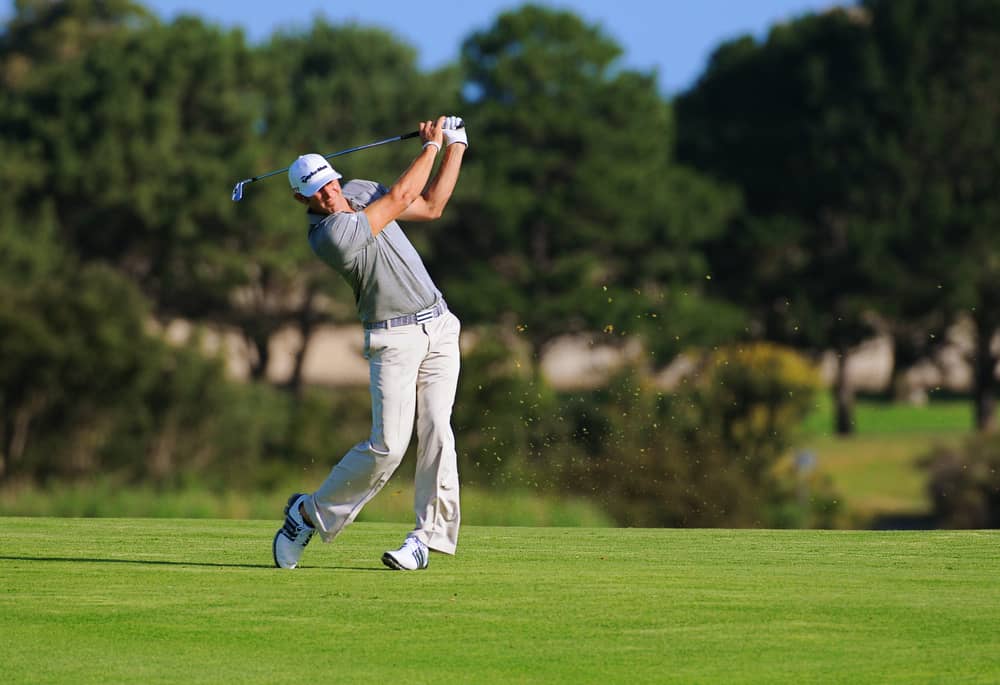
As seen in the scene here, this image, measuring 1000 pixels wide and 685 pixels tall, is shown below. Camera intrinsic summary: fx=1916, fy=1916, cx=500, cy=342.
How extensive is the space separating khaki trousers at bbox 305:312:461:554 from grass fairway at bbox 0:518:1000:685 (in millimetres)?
256

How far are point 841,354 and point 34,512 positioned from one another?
3950 centimetres

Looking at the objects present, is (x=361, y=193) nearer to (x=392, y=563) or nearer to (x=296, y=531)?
(x=296, y=531)

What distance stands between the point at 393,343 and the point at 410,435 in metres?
0.49

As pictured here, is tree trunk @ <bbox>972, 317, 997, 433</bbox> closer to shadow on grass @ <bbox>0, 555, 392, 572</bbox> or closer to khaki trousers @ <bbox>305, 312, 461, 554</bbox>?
khaki trousers @ <bbox>305, 312, 461, 554</bbox>

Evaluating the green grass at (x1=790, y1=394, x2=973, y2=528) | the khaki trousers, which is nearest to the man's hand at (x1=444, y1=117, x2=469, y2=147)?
the khaki trousers

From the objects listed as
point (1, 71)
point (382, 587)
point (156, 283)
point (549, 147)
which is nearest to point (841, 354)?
point (549, 147)

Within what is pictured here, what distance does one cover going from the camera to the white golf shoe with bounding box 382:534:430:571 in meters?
8.95

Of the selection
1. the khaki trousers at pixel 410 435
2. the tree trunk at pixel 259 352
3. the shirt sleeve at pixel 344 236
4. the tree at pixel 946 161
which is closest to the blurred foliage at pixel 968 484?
the tree at pixel 946 161

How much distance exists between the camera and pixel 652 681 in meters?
6.21

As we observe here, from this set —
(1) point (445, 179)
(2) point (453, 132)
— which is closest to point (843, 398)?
(2) point (453, 132)

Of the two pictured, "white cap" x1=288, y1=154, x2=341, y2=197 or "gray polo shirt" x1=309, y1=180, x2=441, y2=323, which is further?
"white cap" x1=288, y1=154, x2=341, y2=197

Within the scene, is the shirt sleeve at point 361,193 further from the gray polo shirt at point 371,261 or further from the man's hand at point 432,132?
the man's hand at point 432,132

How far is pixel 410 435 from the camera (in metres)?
9.19

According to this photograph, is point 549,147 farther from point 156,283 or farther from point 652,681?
point 652,681
